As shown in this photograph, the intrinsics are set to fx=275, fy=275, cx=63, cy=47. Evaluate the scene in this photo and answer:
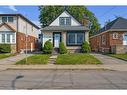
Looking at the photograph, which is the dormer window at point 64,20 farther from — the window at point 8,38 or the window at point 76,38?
the window at point 8,38

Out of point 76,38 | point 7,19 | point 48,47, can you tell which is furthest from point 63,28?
point 7,19

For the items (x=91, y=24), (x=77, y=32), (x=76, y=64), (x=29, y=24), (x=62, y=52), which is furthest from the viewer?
(x=91, y=24)

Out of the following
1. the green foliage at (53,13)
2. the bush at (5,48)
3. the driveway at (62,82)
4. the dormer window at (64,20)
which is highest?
the green foliage at (53,13)

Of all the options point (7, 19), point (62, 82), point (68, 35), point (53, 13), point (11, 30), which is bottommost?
point (62, 82)

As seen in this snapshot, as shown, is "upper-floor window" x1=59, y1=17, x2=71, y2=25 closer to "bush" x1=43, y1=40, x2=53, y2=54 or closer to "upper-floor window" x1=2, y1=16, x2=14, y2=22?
"bush" x1=43, y1=40, x2=53, y2=54

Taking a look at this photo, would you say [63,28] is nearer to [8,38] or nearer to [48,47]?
[48,47]

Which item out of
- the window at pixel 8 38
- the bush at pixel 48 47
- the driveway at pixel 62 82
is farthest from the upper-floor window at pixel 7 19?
the driveway at pixel 62 82

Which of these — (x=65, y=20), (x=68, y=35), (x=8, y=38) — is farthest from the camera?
(x=65, y=20)

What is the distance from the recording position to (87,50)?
3578cm

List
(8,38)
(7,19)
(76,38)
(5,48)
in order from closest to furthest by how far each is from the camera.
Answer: (5,48)
(76,38)
(8,38)
(7,19)

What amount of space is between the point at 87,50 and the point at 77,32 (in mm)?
3070
